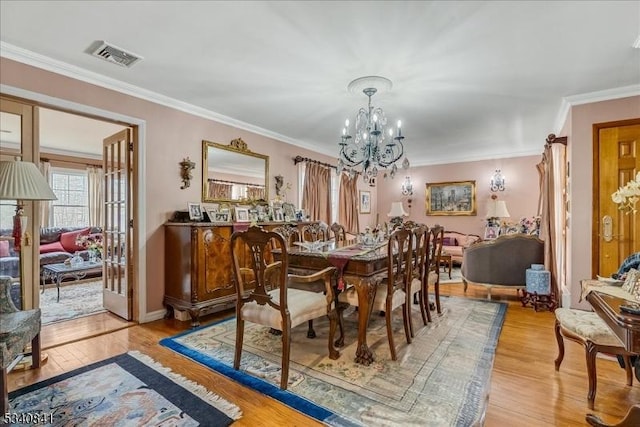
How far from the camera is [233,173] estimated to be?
169 inches

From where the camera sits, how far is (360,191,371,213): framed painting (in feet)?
25.0

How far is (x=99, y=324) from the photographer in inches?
128

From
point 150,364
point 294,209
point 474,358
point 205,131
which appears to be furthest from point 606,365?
point 205,131

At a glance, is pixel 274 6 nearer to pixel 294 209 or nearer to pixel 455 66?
pixel 455 66

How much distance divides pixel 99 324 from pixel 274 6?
3.50 metres

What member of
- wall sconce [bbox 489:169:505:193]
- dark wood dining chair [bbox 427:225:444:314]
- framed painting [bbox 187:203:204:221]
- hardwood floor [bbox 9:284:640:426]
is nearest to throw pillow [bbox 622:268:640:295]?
hardwood floor [bbox 9:284:640:426]

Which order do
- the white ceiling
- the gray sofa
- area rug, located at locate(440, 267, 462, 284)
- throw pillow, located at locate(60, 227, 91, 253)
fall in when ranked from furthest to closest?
throw pillow, located at locate(60, 227, 91, 253) < area rug, located at locate(440, 267, 462, 284) < the gray sofa < the white ceiling

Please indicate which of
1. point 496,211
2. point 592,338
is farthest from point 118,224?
point 496,211

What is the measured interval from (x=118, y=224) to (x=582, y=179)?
17.2ft

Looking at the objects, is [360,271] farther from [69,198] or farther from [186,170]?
[69,198]

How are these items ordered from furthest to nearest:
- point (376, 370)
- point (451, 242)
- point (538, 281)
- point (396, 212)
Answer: point (396, 212)
point (451, 242)
point (538, 281)
point (376, 370)

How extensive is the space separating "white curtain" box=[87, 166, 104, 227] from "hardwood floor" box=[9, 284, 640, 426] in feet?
14.0

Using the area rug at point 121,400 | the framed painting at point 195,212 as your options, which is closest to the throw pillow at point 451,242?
the framed painting at point 195,212

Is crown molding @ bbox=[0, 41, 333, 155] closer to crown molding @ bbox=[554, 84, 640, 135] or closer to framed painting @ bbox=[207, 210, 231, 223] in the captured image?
framed painting @ bbox=[207, 210, 231, 223]
